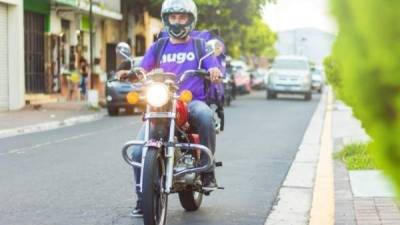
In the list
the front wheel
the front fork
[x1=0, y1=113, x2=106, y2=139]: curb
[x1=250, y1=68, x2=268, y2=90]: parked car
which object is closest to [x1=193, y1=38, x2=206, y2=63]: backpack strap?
the front fork

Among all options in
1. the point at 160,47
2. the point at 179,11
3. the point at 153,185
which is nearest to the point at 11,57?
the point at 160,47

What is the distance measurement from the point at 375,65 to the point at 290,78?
97.9 feet

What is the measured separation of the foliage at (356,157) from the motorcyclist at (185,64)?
301cm

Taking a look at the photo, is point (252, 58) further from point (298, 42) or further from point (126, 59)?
point (126, 59)

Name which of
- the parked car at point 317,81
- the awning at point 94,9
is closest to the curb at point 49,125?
the awning at point 94,9

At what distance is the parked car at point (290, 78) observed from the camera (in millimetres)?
31156

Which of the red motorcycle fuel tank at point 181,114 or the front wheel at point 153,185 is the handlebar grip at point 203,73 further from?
the front wheel at point 153,185

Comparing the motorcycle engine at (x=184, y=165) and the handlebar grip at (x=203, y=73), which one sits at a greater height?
the handlebar grip at (x=203, y=73)

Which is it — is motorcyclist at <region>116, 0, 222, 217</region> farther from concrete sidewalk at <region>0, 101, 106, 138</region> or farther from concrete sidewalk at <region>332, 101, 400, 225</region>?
concrete sidewalk at <region>0, 101, 106, 138</region>

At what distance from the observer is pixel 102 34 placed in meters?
33.4

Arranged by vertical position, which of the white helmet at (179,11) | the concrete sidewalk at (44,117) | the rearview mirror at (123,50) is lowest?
the concrete sidewalk at (44,117)

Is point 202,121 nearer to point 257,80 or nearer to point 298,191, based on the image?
point 298,191

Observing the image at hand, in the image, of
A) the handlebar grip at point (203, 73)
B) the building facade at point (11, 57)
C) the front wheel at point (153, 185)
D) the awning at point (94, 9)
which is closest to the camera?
the front wheel at point (153, 185)

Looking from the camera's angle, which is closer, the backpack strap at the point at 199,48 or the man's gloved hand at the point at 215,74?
the man's gloved hand at the point at 215,74
